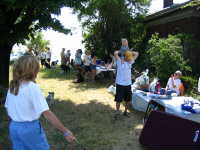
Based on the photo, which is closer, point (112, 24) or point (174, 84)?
point (174, 84)

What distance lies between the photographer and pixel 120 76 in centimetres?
Result: 438

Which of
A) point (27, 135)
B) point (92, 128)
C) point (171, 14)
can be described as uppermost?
point (171, 14)

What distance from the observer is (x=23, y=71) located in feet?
5.35

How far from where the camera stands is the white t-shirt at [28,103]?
1.59m

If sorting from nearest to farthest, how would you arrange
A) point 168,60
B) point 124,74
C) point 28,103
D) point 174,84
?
point 28,103
point 124,74
point 174,84
point 168,60

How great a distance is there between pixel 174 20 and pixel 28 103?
13469mm

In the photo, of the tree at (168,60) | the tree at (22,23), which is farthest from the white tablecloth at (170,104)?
the tree at (168,60)

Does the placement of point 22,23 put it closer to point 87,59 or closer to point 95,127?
point 95,127

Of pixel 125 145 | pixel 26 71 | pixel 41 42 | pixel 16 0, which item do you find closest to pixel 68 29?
pixel 16 0

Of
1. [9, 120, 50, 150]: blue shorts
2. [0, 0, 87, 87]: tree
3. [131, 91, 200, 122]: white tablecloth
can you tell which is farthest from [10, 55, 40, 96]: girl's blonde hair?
[0, 0, 87, 87]: tree

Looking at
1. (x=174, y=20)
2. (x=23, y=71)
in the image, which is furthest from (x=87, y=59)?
(x=23, y=71)

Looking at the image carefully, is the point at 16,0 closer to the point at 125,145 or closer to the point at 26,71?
the point at 26,71

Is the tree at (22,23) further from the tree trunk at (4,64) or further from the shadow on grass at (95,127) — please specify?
the shadow on grass at (95,127)

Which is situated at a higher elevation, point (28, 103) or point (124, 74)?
point (124, 74)
